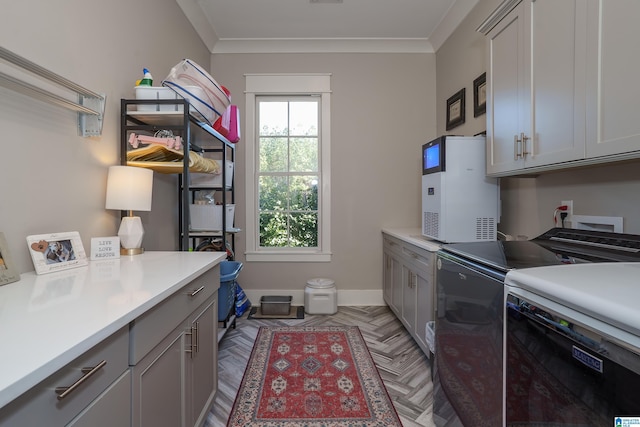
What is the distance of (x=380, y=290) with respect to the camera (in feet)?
10.3

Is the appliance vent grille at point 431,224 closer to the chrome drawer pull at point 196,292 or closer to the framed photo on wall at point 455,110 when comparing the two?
the framed photo on wall at point 455,110

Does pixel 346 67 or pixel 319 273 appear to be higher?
pixel 346 67

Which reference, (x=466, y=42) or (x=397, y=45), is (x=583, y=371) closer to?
(x=466, y=42)

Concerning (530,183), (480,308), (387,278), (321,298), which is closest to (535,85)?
(530,183)

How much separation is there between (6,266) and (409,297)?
226cm

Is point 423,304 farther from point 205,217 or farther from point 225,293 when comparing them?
point 205,217

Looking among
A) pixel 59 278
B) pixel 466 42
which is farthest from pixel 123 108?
pixel 466 42

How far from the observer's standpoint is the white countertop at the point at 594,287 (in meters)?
0.59

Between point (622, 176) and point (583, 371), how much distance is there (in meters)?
1.11

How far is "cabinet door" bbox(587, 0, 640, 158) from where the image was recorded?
983 millimetres

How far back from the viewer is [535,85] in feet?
4.61

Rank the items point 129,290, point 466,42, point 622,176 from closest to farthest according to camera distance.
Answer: point 129,290
point 622,176
point 466,42

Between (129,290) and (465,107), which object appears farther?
(465,107)

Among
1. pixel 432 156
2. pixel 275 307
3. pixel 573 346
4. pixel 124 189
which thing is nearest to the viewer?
pixel 573 346
